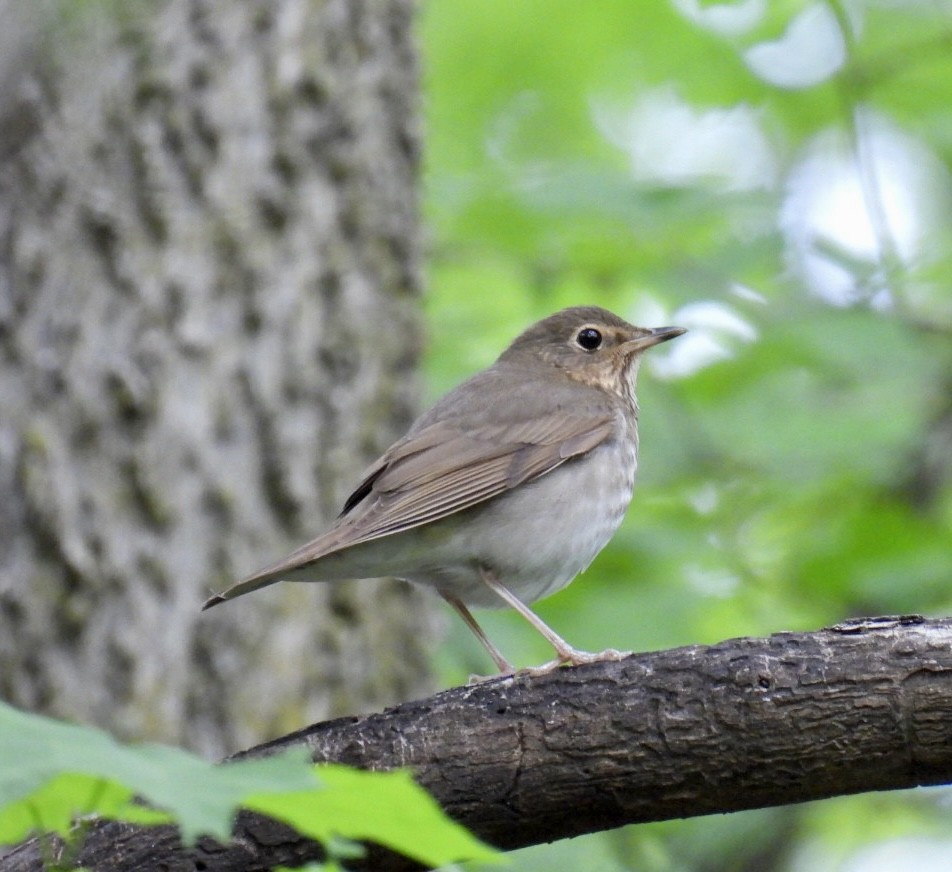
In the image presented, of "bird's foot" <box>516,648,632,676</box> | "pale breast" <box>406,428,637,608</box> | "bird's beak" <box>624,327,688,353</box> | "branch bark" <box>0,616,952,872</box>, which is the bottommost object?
"branch bark" <box>0,616,952,872</box>

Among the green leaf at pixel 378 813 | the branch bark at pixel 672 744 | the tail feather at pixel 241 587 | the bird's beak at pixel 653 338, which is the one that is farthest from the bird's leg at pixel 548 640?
the green leaf at pixel 378 813

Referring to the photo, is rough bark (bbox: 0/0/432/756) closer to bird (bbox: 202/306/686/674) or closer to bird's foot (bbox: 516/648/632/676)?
bird (bbox: 202/306/686/674)

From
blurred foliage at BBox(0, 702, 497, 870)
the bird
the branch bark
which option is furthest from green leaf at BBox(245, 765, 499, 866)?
the bird

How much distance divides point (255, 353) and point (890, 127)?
5.70 meters

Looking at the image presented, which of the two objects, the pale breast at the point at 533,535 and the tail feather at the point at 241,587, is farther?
the pale breast at the point at 533,535

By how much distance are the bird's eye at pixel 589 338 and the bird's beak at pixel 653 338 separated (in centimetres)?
15

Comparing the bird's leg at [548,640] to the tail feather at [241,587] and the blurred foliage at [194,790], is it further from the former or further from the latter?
the blurred foliage at [194,790]

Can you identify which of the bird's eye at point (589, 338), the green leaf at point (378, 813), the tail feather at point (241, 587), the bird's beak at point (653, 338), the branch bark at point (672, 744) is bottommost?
the green leaf at point (378, 813)

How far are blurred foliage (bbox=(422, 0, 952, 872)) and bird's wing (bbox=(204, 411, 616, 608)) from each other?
1.83 metres

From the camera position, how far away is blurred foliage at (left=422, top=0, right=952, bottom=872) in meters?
8.03

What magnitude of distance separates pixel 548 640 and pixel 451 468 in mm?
842

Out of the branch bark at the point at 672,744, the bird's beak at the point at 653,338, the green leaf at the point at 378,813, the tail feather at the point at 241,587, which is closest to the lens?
the green leaf at the point at 378,813

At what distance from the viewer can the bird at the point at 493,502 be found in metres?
5.48

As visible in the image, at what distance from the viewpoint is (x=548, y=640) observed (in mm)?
5504
